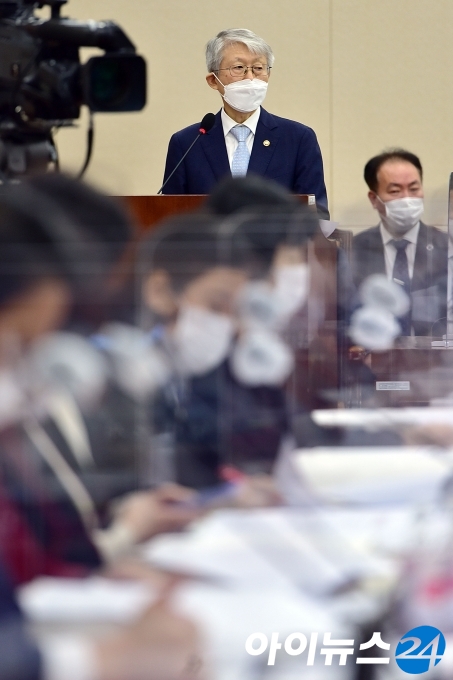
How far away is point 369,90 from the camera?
4.11m

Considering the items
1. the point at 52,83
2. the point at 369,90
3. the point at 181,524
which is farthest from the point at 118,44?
the point at 369,90

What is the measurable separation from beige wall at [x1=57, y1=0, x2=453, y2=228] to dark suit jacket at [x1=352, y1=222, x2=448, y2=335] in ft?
9.16

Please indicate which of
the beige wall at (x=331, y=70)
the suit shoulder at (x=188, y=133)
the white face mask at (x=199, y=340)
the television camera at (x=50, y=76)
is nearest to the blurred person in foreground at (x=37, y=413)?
the white face mask at (x=199, y=340)

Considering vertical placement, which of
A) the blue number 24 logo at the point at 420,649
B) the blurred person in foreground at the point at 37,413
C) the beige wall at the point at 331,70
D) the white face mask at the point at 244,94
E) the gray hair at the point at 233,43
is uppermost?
the beige wall at the point at 331,70

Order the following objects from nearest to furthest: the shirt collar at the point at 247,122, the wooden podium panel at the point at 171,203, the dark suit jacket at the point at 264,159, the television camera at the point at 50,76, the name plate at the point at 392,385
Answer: the name plate at the point at 392,385 → the television camera at the point at 50,76 → the wooden podium panel at the point at 171,203 → the dark suit jacket at the point at 264,159 → the shirt collar at the point at 247,122

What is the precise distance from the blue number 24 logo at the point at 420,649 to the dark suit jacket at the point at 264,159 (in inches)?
48.8

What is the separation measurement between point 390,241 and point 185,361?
271mm

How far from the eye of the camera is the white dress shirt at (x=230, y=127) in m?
2.31

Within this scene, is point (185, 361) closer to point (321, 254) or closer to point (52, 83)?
point (321, 254)

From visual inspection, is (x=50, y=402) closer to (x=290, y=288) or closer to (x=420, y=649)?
(x=290, y=288)

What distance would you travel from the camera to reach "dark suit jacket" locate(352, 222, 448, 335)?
1.18 m

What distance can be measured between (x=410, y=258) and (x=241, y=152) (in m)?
1.18
